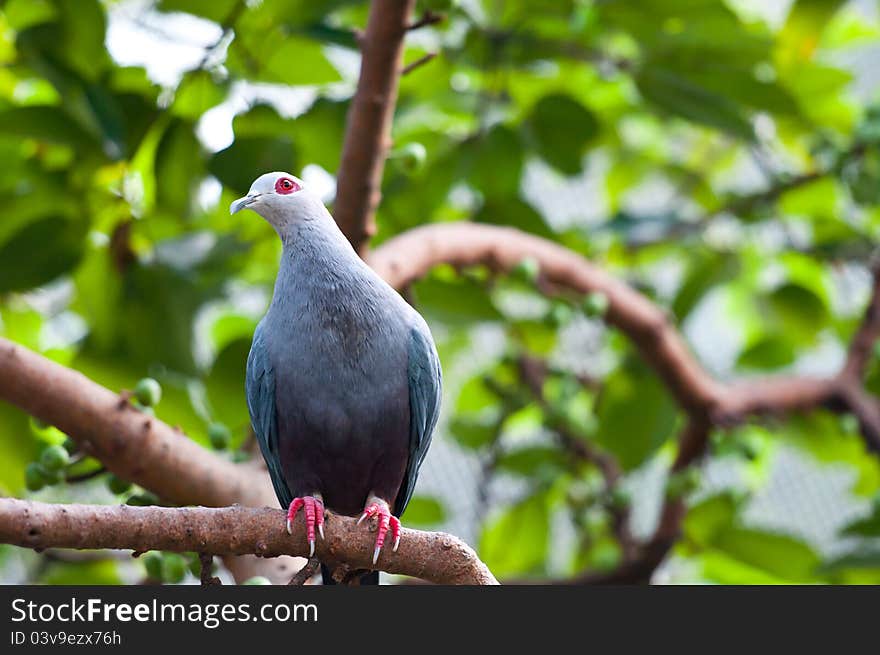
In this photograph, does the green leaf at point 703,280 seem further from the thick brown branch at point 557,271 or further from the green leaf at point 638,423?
the thick brown branch at point 557,271

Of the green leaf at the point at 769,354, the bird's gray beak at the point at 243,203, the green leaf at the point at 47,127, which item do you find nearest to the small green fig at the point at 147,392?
the bird's gray beak at the point at 243,203

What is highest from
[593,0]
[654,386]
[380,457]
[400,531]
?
[593,0]

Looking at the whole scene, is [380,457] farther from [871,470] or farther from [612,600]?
[871,470]

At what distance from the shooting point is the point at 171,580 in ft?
7.46

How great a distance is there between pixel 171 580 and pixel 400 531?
901 mm

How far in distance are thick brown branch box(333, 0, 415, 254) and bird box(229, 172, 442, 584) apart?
2.12 feet

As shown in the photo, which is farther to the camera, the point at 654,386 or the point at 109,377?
the point at 654,386

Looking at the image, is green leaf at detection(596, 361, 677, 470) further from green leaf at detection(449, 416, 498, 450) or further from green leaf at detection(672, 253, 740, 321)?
green leaf at detection(449, 416, 498, 450)

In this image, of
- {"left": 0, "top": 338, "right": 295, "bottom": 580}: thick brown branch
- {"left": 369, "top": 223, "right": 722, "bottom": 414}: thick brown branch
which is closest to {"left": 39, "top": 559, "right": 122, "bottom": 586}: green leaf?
{"left": 0, "top": 338, "right": 295, "bottom": 580}: thick brown branch

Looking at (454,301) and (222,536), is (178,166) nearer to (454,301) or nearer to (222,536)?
(454,301)

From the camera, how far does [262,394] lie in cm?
172

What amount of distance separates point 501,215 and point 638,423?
95 cm

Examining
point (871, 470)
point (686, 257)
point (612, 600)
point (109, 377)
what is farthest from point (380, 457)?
point (871, 470)

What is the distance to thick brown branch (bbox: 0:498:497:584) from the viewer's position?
142 cm
